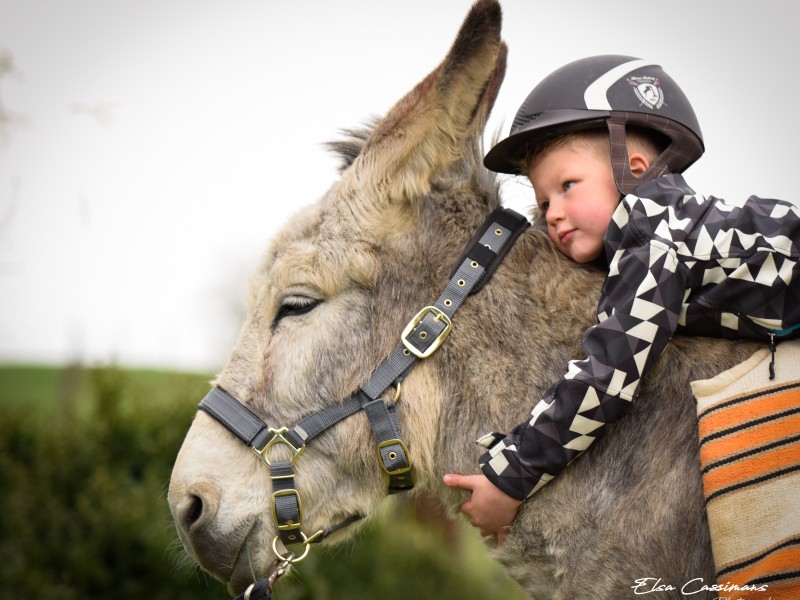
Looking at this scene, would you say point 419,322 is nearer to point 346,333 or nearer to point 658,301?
point 346,333

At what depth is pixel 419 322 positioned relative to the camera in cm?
269

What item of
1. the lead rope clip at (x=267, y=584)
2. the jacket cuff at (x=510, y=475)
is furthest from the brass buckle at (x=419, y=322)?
the lead rope clip at (x=267, y=584)

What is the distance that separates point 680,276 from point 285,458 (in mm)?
1643

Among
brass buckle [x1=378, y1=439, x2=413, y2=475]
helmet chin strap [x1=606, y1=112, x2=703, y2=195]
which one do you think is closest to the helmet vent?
Answer: helmet chin strap [x1=606, y1=112, x2=703, y2=195]

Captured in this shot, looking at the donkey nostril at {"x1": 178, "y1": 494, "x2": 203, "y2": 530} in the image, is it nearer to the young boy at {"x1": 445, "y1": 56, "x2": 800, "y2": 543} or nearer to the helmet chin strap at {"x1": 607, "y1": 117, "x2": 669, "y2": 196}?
the young boy at {"x1": 445, "y1": 56, "x2": 800, "y2": 543}

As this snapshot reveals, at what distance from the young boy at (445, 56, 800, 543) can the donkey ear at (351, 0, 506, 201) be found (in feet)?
0.71

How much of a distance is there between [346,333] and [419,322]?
307mm

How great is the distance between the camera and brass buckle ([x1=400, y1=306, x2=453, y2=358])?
2.65 metres

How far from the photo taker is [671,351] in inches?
96.7

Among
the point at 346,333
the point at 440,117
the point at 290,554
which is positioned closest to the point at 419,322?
the point at 346,333

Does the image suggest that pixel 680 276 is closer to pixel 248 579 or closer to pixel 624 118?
pixel 624 118

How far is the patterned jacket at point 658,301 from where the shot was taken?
2.22 meters

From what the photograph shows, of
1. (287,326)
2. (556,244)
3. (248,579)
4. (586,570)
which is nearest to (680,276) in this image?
(556,244)
